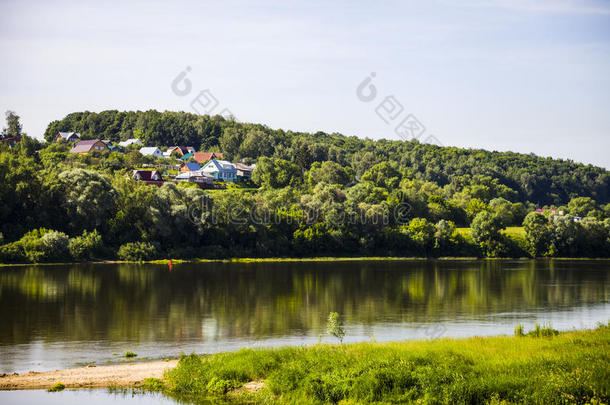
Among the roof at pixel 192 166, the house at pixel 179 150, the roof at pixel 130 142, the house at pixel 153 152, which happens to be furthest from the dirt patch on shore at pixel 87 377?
the roof at pixel 130 142

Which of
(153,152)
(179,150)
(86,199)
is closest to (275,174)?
(153,152)

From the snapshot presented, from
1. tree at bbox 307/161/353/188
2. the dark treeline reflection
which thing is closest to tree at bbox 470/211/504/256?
the dark treeline reflection

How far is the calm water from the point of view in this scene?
32031mm

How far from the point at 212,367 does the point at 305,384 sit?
182 inches

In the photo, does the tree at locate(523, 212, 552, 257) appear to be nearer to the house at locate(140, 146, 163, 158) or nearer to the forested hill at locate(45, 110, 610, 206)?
the forested hill at locate(45, 110, 610, 206)

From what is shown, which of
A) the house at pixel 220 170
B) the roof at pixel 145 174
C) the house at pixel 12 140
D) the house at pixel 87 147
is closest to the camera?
the roof at pixel 145 174

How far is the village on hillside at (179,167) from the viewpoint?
120 meters

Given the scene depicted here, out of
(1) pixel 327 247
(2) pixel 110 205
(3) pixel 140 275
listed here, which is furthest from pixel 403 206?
(3) pixel 140 275

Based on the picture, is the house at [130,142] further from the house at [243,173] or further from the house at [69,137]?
the house at [243,173]

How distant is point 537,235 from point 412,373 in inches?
3413

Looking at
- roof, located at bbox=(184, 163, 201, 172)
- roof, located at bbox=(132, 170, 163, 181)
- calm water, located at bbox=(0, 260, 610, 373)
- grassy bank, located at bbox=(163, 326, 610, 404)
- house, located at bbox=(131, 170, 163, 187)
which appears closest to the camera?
grassy bank, located at bbox=(163, 326, 610, 404)

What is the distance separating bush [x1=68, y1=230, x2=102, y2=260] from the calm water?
14.7ft

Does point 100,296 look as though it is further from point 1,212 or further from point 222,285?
point 1,212

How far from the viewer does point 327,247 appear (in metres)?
93.1
